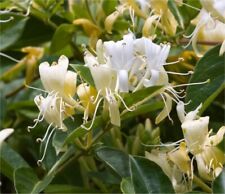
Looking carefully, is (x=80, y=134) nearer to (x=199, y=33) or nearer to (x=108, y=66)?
(x=108, y=66)

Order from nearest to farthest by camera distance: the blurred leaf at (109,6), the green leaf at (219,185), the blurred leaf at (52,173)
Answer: the green leaf at (219,185) → the blurred leaf at (52,173) → the blurred leaf at (109,6)

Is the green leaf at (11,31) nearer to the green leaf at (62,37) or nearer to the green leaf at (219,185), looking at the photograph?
the green leaf at (62,37)

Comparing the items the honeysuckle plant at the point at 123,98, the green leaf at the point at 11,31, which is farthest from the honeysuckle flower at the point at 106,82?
the green leaf at the point at 11,31

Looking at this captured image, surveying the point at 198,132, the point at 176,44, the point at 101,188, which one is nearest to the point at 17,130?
the point at 101,188

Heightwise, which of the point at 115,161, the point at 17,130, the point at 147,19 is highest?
the point at 147,19

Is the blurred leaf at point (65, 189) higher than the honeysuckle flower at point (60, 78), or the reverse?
the honeysuckle flower at point (60, 78)

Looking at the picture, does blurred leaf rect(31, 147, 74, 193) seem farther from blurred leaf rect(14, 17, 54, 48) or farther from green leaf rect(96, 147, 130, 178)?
blurred leaf rect(14, 17, 54, 48)
